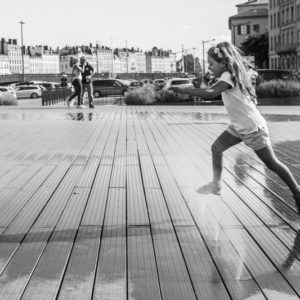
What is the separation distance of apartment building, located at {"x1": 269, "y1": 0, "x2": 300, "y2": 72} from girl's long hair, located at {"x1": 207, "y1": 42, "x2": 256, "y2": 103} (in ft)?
286

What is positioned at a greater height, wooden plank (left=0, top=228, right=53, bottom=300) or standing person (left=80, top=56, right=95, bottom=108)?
standing person (left=80, top=56, right=95, bottom=108)

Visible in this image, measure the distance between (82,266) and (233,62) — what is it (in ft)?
7.45

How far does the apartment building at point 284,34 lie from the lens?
92250mm

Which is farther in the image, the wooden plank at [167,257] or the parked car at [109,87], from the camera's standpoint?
the parked car at [109,87]

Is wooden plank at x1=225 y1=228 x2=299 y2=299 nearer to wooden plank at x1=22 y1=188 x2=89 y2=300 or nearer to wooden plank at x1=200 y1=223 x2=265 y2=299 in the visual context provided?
wooden plank at x1=200 y1=223 x2=265 y2=299

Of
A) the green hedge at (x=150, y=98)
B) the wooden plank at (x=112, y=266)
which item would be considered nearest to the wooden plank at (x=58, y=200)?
the wooden plank at (x=112, y=266)

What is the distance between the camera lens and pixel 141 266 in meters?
4.23

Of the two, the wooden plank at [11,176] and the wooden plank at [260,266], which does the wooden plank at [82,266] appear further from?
the wooden plank at [11,176]

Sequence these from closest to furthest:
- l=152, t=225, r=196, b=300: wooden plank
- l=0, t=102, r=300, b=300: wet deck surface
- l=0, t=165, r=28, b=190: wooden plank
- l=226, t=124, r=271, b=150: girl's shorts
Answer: l=152, t=225, r=196, b=300: wooden plank
l=0, t=102, r=300, b=300: wet deck surface
l=226, t=124, r=271, b=150: girl's shorts
l=0, t=165, r=28, b=190: wooden plank

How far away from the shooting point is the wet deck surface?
3881 mm

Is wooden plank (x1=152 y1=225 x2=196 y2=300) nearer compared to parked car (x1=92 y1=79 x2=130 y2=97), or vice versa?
wooden plank (x1=152 y1=225 x2=196 y2=300)

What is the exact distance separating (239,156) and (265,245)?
196 inches

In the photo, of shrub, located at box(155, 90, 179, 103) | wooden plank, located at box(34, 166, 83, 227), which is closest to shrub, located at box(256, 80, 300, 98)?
shrub, located at box(155, 90, 179, 103)

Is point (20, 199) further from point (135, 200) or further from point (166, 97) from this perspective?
point (166, 97)
